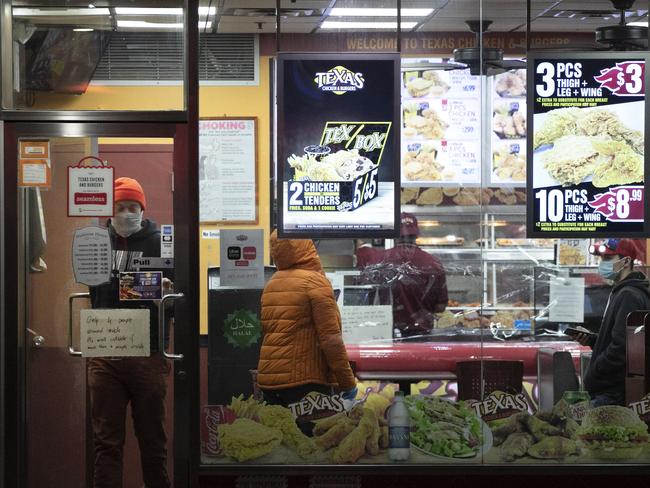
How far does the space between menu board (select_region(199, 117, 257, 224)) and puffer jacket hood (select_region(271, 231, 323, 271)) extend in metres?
0.18

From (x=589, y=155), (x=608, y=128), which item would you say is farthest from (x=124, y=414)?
(x=608, y=128)

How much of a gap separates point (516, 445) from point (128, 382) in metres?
2.04

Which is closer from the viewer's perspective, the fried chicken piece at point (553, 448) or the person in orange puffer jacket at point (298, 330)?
the person in orange puffer jacket at point (298, 330)

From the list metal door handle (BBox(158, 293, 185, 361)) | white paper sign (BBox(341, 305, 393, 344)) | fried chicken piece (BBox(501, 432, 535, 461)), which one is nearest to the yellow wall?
metal door handle (BBox(158, 293, 185, 361))

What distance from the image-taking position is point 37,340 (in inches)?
234

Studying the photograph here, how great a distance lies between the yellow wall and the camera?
585 centimetres

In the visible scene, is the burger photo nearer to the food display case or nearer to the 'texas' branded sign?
the food display case

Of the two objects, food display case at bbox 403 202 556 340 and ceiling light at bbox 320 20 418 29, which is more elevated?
ceiling light at bbox 320 20 418 29

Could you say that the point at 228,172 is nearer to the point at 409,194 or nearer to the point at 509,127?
the point at 409,194

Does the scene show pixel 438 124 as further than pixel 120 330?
Yes

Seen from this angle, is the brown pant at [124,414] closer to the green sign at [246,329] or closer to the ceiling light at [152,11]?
the green sign at [246,329]

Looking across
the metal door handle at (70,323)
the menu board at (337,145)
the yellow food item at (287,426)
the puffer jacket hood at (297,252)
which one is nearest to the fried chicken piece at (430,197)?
the menu board at (337,145)

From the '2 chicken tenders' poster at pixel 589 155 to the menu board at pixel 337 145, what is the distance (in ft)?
2.47

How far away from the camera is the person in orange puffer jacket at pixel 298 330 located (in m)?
5.82
